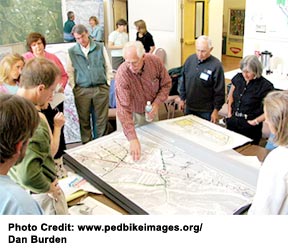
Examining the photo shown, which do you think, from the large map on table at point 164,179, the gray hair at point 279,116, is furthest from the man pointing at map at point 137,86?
the gray hair at point 279,116

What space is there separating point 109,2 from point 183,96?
14.9ft

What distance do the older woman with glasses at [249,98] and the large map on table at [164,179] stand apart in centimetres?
87

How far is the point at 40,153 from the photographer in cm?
137

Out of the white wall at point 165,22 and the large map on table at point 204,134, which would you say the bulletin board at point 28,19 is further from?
the large map on table at point 204,134

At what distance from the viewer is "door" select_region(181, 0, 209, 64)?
5.94 metres

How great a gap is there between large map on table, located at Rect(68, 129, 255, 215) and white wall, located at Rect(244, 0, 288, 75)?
265cm

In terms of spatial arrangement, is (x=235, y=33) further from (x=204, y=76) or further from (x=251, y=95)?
(x=251, y=95)

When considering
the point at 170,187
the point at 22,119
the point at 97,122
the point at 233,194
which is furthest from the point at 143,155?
the point at 97,122

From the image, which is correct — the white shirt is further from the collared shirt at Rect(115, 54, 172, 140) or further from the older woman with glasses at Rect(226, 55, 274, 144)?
the older woman with glasses at Rect(226, 55, 274, 144)

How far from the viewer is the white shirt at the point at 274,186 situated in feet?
4.27

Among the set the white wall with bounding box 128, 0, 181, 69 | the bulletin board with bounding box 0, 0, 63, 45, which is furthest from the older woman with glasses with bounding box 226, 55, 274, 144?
the bulletin board with bounding box 0, 0, 63, 45

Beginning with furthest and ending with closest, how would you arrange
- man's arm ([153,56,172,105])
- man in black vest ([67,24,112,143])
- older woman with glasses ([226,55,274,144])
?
man in black vest ([67,24,112,143]) < older woman with glasses ([226,55,274,144]) < man's arm ([153,56,172,105])

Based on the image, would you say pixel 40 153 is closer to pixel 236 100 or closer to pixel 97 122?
pixel 236 100

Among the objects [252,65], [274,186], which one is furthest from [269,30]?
[274,186]
